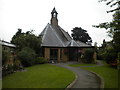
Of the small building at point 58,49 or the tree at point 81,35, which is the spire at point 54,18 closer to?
the small building at point 58,49

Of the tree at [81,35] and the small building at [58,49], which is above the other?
the tree at [81,35]

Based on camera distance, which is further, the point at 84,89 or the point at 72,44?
the point at 72,44

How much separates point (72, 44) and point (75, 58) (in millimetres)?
3243

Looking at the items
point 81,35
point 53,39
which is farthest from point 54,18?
point 81,35

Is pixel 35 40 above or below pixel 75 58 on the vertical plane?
above

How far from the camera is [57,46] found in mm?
26359

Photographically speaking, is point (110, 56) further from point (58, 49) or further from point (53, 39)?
point (53, 39)

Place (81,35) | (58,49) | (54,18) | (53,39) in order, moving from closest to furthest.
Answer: (58,49), (53,39), (54,18), (81,35)

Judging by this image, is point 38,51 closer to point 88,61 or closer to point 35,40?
Result: point 35,40

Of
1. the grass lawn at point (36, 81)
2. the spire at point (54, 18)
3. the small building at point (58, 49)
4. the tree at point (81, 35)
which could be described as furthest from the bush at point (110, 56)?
the tree at point (81, 35)

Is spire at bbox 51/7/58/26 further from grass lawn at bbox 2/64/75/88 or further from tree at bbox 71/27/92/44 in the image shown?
grass lawn at bbox 2/64/75/88

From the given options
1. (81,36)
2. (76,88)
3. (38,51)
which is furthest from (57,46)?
(81,36)

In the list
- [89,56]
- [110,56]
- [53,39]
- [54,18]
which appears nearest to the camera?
[110,56]

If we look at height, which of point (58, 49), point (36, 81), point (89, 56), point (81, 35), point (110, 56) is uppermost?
point (81, 35)
